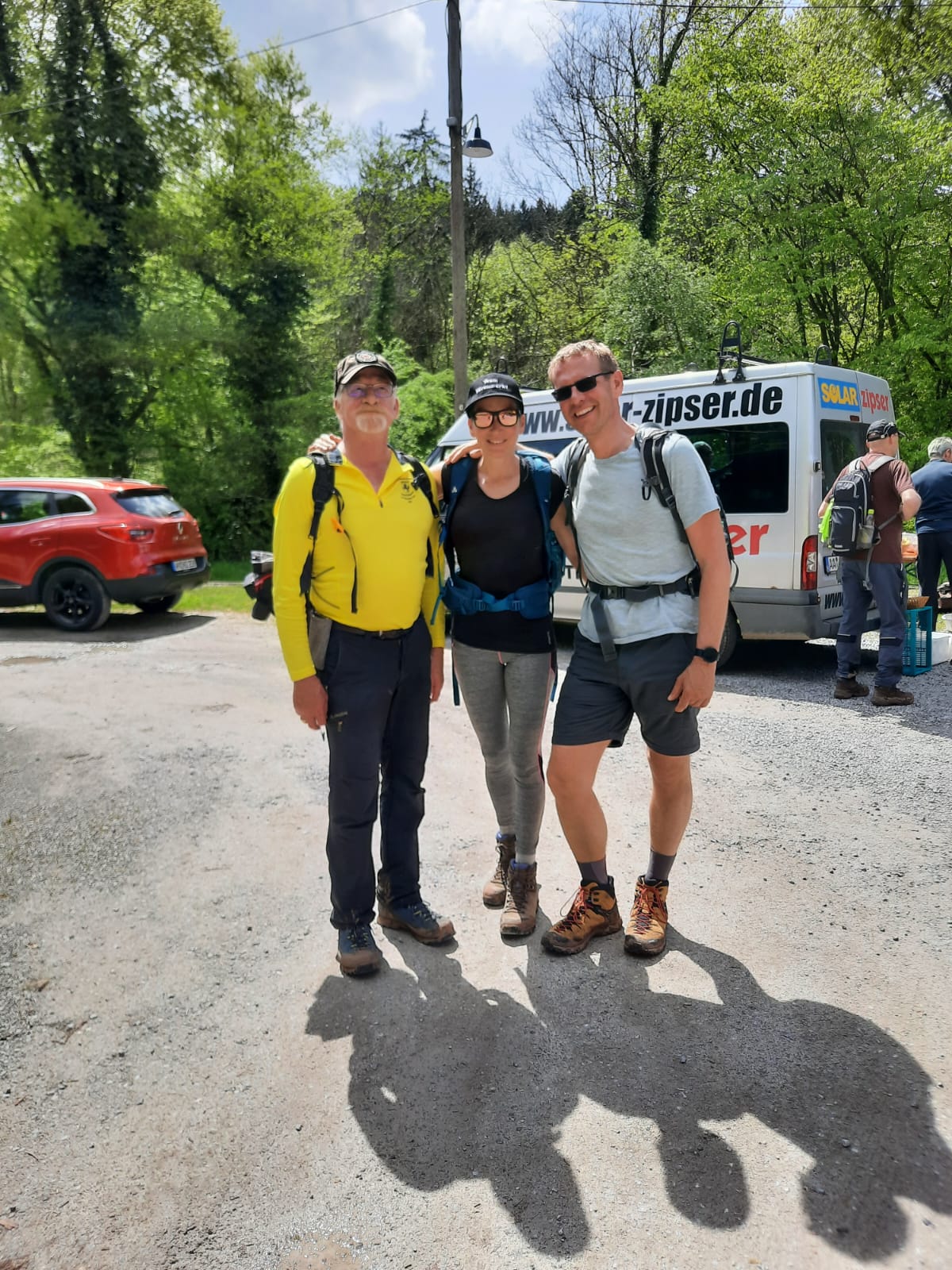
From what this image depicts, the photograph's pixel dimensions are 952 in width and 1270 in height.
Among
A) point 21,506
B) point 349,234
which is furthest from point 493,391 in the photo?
point 349,234

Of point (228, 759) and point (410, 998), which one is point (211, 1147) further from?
point (228, 759)

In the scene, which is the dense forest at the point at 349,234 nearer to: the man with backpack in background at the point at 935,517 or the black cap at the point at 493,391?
the man with backpack in background at the point at 935,517

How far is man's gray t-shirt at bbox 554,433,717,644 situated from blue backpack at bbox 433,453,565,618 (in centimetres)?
18

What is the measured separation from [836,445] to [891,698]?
2057 millimetres

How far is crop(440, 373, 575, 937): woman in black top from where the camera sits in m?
3.03

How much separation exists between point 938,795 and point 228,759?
156 inches

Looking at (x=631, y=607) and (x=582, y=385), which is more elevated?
(x=582, y=385)

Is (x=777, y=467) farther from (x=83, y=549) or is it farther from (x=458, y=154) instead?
(x=458, y=154)

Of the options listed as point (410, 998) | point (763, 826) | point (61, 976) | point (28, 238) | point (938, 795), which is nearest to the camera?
point (410, 998)

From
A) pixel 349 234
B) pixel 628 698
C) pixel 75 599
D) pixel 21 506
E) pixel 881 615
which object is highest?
pixel 349 234

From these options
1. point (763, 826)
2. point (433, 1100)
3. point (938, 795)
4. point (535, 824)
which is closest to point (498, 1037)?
point (433, 1100)

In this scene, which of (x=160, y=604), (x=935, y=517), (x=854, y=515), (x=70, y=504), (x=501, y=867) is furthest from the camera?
(x=160, y=604)

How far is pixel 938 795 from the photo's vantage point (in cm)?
464

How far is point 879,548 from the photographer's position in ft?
21.3
